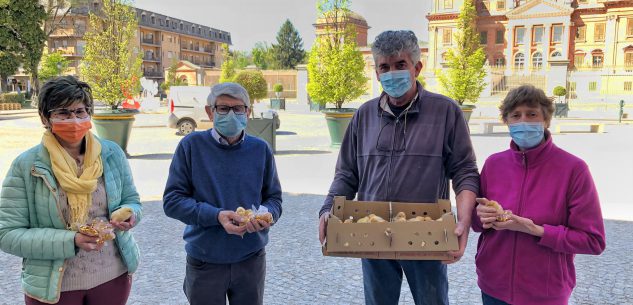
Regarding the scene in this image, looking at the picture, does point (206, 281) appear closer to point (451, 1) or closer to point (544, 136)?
point (544, 136)

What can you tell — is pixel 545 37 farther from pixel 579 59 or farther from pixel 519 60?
pixel 579 59

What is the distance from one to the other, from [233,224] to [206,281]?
477 mm

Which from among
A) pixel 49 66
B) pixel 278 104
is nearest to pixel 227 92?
pixel 278 104

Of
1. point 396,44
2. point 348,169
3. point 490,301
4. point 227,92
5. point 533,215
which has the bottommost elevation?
point 490,301

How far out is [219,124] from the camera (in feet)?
9.84

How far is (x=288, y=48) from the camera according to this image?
93000 millimetres

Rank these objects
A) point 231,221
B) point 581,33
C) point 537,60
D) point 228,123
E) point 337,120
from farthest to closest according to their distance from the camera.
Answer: point 537,60 < point 581,33 < point 337,120 < point 228,123 < point 231,221

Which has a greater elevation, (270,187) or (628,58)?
(628,58)

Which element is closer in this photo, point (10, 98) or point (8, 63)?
point (10, 98)

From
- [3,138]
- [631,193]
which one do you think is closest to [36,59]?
[3,138]

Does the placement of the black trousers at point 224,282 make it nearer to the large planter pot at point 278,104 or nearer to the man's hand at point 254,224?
the man's hand at point 254,224

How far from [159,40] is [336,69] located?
3009 inches

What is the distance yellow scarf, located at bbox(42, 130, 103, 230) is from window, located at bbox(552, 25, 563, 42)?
64094mm

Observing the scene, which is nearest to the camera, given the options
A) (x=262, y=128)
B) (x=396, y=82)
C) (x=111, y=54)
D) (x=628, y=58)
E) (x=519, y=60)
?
(x=396, y=82)
